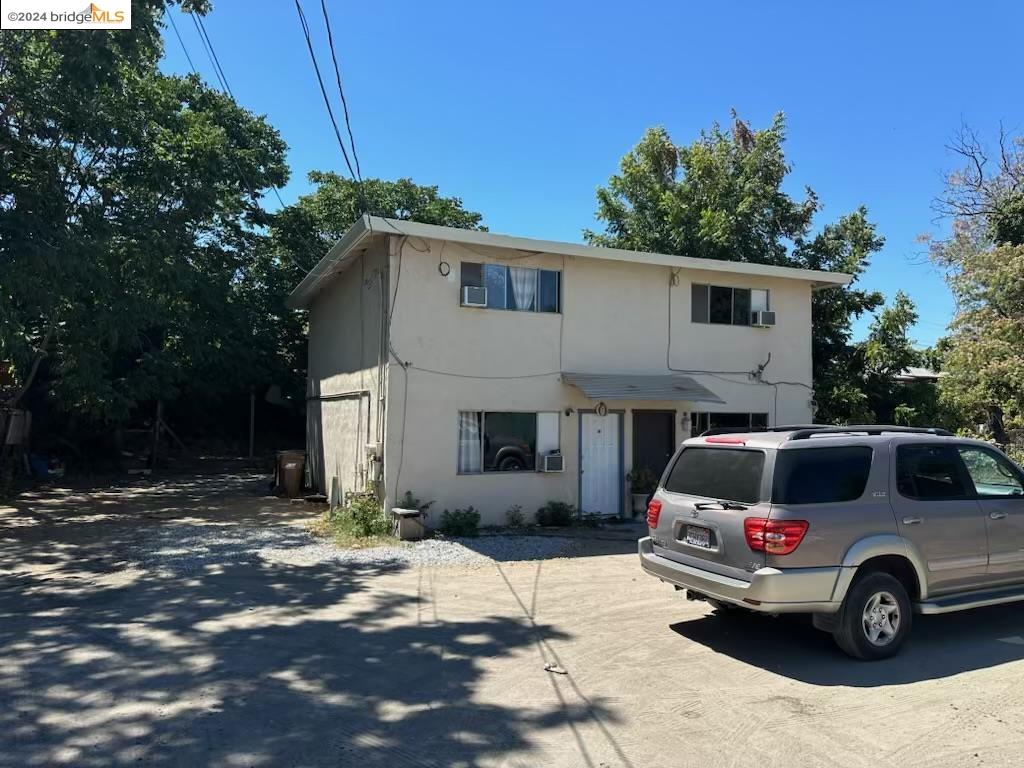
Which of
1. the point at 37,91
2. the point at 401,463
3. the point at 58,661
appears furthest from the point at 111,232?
the point at 58,661

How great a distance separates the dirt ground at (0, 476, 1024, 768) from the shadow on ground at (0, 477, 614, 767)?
0.02 meters

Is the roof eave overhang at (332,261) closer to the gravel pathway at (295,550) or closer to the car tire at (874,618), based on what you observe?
the gravel pathway at (295,550)

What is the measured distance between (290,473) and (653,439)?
838 cm

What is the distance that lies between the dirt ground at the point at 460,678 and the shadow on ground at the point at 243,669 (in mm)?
20

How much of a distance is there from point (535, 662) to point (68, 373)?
13889mm

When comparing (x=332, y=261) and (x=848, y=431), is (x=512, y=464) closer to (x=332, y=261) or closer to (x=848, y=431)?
(x=332, y=261)

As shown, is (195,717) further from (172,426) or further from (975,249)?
(975,249)

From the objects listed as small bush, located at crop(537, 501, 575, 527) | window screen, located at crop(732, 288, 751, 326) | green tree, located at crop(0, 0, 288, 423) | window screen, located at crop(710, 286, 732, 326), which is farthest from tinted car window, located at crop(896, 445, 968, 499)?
green tree, located at crop(0, 0, 288, 423)

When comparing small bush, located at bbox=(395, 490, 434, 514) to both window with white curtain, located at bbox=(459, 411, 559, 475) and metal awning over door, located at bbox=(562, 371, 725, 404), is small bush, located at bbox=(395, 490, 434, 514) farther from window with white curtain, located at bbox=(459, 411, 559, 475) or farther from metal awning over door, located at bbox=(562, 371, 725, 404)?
metal awning over door, located at bbox=(562, 371, 725, 404)

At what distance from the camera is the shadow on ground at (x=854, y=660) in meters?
5.14

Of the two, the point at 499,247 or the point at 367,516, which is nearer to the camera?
the point at 367,516

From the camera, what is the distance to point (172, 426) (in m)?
25.1

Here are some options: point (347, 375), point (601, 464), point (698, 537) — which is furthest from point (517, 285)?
point (698, 537)

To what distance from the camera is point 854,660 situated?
5.38 metres
